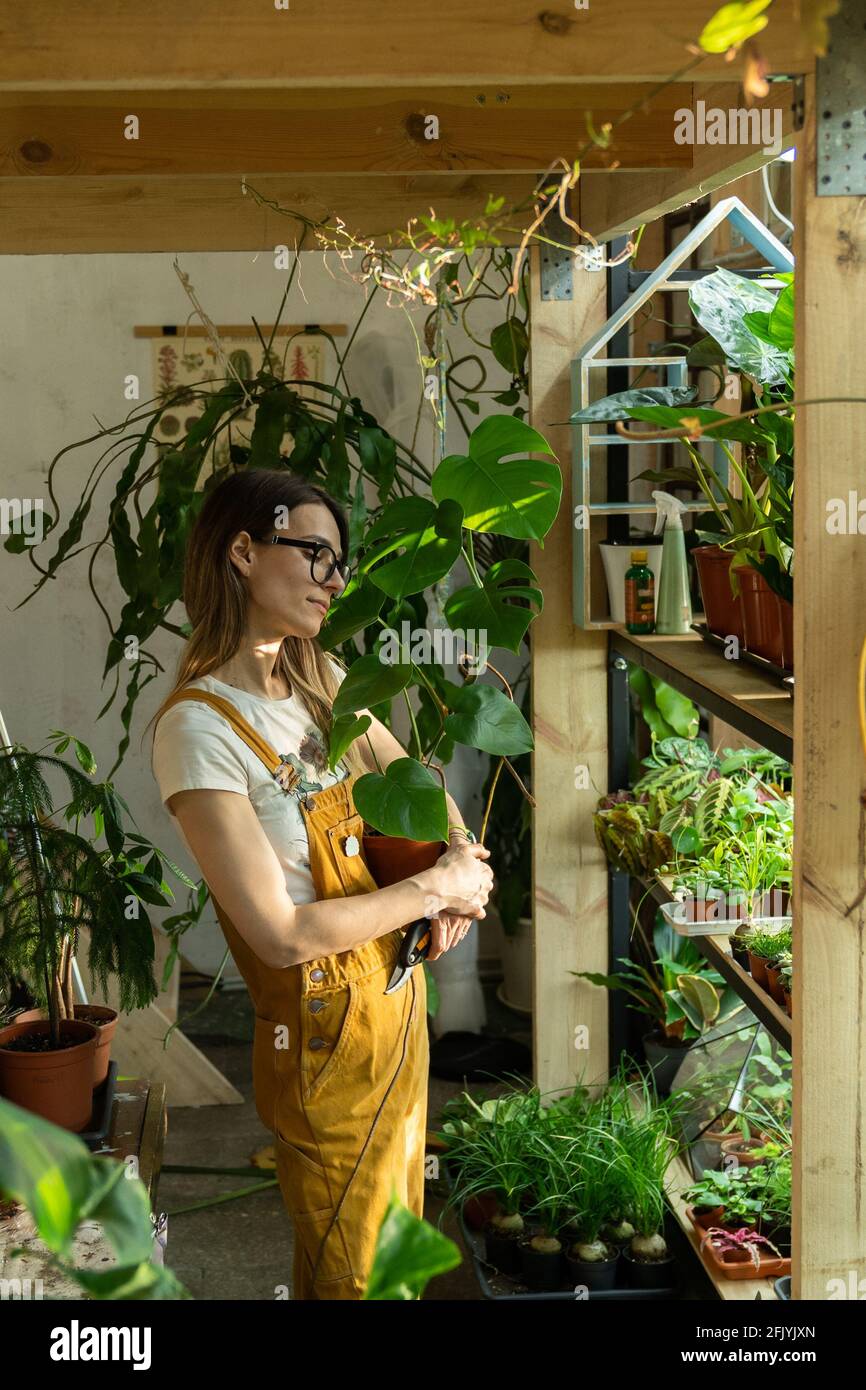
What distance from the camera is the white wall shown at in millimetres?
4742

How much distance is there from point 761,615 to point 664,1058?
1.32 metres

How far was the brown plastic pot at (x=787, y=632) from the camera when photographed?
1.94 m

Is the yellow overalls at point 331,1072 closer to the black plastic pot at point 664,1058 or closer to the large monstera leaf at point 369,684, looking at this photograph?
the large monstera leaf at point 369,684

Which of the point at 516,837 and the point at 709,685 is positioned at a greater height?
the point at 709,685

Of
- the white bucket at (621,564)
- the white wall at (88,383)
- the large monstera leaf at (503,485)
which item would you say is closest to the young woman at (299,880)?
the large monstera leaf at (503,485)

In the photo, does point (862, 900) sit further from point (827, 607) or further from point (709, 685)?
point (709, 685)

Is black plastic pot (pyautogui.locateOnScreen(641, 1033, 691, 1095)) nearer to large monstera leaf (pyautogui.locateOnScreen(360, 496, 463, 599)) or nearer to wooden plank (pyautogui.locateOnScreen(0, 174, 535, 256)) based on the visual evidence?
large monstera leaf (pyautogui.locateOnScreen(360, 496, 463, 599))

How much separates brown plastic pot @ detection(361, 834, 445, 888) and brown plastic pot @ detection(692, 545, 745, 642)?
65cm

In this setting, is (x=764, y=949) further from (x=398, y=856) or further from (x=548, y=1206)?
(x=548, y=1206)

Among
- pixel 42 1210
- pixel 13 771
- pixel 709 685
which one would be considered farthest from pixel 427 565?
pixel 42 1210

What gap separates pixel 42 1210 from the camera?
1.65 feet

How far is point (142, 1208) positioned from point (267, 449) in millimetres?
2397

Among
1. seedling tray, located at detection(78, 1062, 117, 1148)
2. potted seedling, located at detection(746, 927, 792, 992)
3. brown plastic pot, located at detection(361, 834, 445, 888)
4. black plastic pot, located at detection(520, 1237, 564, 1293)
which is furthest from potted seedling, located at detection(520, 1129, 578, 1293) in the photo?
brown plastic pot, located at detection(361, 834, 445, 888)

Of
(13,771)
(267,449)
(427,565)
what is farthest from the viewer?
(267,449)
